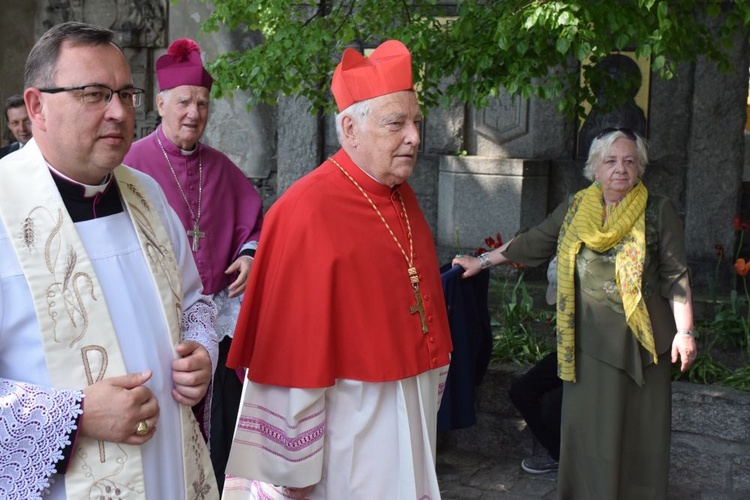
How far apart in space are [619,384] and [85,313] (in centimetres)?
299

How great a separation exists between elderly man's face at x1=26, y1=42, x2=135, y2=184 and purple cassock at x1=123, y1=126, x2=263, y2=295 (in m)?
2.04

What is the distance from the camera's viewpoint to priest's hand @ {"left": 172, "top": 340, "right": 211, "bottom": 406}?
2514 mm

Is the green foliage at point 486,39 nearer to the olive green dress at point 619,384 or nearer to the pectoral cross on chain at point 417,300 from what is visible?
A: the olive green dress at point 619,384

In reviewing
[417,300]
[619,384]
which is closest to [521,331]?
[619,384]

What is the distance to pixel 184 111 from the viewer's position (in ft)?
14.6

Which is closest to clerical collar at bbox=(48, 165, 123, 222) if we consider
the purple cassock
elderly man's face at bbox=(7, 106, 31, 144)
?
the purple cassock

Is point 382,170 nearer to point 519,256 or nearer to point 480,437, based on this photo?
point 519,256

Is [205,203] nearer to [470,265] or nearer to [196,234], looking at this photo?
[196,234]

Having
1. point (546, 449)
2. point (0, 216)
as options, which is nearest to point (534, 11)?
point (546, 449)

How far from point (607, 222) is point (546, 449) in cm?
162

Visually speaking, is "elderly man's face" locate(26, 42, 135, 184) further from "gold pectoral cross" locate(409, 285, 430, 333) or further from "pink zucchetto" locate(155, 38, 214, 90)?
"pink zucchetto" locate(155, 38, 214, 90)

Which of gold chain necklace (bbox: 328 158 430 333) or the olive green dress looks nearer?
gold chain necklace (bbox: 328 158 430 333)

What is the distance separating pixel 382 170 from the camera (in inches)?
135

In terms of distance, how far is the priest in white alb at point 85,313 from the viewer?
223 centimetres
